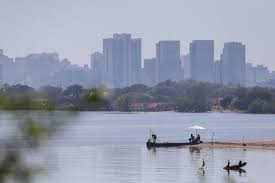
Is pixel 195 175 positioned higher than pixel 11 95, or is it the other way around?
pixel 11 95

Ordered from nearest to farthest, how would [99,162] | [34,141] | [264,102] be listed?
[34,141]
[99,162]
[264,102]

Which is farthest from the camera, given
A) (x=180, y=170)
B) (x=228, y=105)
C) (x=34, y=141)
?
(x=228, y=105)

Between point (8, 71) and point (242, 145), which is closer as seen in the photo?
point (242, 145)

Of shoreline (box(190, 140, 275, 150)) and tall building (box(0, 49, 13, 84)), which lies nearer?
tall building (box(0, 49, 13, 84))

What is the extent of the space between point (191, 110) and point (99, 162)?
450 feet

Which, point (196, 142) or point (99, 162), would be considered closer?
point (99, 162)

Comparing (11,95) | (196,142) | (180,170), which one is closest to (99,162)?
(180,170)

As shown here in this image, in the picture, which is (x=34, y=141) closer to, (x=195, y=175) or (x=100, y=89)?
(x=100, y=89)

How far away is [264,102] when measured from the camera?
6757 inches

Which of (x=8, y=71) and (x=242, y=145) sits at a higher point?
(x=8, y=71)

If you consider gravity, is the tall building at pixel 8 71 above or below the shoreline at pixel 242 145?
above

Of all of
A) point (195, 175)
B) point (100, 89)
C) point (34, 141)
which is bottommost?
point (195, 175)

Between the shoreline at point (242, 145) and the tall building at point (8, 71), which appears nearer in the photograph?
the tall building at point (8, 71)

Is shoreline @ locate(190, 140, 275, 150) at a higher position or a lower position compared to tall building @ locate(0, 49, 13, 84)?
lower
